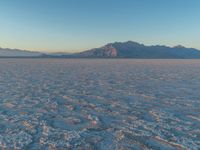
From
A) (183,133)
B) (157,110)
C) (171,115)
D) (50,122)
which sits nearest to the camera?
(183,133)

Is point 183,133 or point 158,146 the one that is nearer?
point 158,146

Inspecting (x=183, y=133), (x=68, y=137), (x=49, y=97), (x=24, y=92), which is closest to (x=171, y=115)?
(x=183, y=133)

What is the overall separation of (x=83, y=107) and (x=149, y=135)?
20.1ft

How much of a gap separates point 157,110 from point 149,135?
15.5 feet

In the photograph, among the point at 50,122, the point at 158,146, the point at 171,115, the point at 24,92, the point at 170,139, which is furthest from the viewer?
the point at 24,92

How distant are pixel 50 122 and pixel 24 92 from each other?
9.52 meters

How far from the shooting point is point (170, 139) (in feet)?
32.1

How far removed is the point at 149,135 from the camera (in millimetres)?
10211

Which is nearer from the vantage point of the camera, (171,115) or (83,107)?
(171,115)

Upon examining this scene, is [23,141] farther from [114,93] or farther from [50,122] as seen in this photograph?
[114,93]

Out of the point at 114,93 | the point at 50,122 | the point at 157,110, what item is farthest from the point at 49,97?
A: the point at 157,110

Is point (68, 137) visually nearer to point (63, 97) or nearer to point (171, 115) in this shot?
point (171, 115)

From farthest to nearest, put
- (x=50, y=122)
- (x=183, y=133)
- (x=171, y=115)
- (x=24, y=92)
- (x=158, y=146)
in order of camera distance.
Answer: (x=24, y=92) → (x=171, y=115) → (x=50, y=122) → (x=183, y=133) → (x=158, y=146)

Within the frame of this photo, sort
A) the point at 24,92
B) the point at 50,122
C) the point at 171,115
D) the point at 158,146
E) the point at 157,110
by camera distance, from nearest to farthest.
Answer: the point at 158,146 < the point at 50,122 < the point at 171,115 < the point at 157,110 < the point at 24,92
